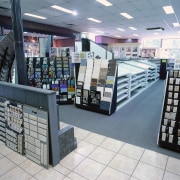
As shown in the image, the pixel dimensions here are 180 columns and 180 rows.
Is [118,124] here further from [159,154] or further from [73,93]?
[73,93]

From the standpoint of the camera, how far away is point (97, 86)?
412 cm

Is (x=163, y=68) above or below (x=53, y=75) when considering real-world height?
above

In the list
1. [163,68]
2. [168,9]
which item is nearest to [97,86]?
[168,9]

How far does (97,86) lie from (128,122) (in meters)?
1.18

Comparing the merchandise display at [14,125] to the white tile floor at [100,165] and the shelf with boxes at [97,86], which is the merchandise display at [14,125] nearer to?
the white tile floor at [100,165]

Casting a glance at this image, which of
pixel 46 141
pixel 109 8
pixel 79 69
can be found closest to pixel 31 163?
pixel 46 141

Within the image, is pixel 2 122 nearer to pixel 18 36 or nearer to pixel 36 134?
pixel 36 134

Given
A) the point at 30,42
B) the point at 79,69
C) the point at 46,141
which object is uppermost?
the point at 30,42

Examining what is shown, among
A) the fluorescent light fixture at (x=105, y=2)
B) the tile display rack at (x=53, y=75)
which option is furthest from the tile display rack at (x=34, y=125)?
the fluorescent light fixture at (x=105, y=2)

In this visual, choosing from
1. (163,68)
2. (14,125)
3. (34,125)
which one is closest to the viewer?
(34,125)

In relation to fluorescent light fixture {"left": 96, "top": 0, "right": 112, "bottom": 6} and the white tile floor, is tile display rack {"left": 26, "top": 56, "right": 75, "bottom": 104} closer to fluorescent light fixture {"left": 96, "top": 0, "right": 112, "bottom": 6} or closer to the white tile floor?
the white tile floor

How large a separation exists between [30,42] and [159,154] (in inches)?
563

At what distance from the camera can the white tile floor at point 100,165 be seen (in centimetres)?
209

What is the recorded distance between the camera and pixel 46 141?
2.12m
